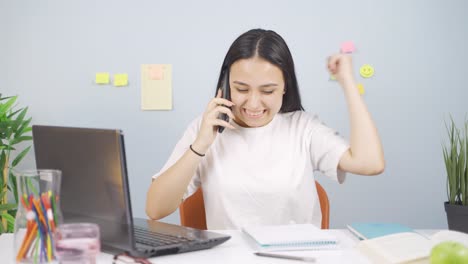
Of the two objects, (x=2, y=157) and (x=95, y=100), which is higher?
(x=95, y=100)

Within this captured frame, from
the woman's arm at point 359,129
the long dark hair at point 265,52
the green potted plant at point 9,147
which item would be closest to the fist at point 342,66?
the woman's arm at point 359,129

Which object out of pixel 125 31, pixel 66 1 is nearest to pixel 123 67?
pixel 125 31

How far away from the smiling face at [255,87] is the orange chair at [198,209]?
0.33 metres

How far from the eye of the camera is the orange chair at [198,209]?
1817mm

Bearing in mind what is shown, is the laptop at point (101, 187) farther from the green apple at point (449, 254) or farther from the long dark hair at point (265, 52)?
the long dark hair at point (265, 52)

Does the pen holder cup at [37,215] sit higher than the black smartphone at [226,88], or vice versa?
the black smartphone at [226,88]

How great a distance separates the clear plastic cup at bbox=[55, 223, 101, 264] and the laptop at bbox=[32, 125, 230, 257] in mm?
159

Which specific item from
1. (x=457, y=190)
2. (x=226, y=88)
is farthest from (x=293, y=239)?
(x=457, y=190)

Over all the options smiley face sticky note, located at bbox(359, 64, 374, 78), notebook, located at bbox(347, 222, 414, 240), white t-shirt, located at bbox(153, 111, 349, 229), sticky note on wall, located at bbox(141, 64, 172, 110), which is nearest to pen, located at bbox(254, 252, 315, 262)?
notebook, located at bbox(347, 222, 414, 240)

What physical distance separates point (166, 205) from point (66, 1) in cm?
170

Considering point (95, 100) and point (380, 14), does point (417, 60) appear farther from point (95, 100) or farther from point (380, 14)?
point (95, 100)

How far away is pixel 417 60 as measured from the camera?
2.98m

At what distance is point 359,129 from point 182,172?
0.53 meters

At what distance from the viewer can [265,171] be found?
1755mm
